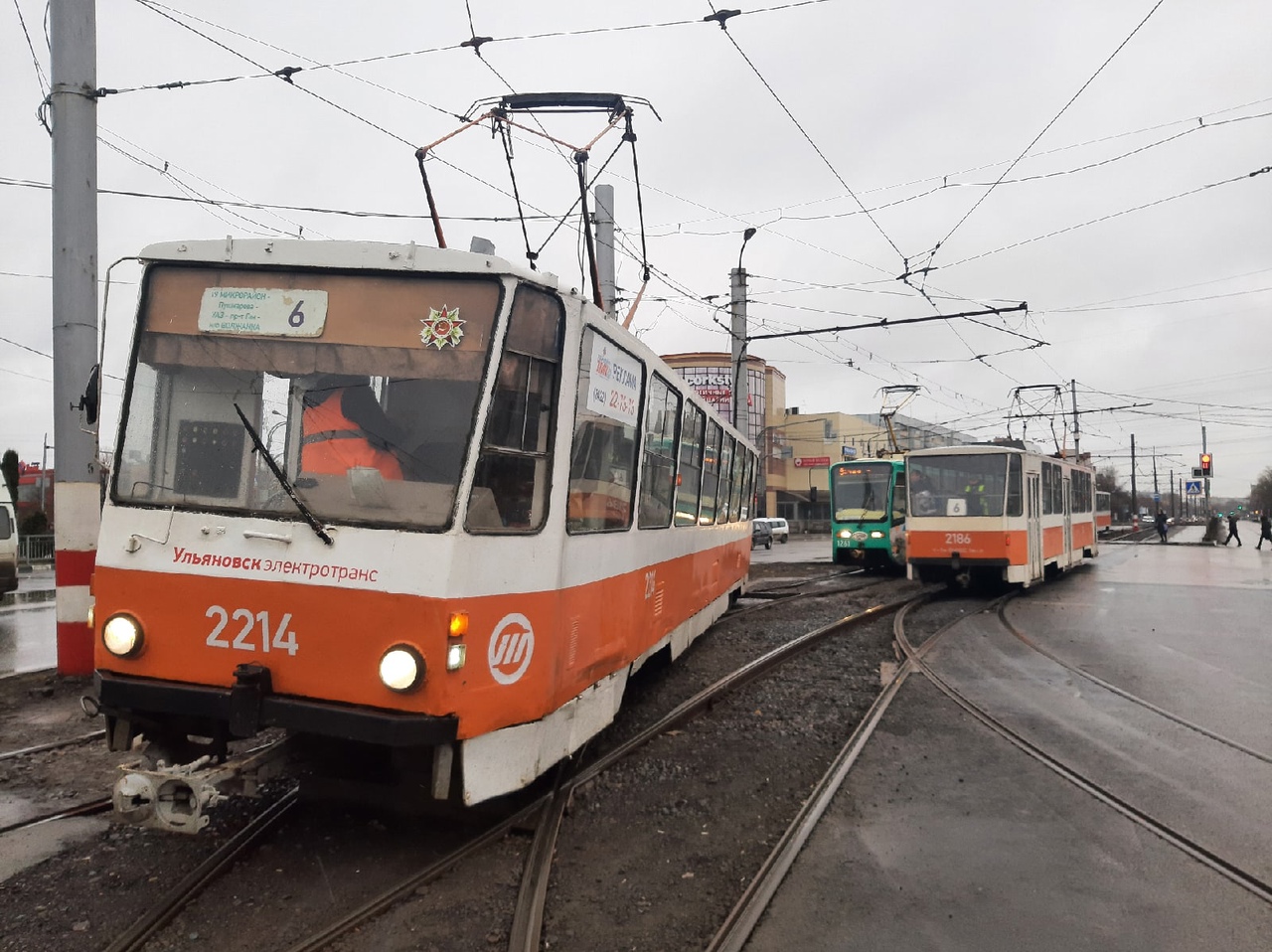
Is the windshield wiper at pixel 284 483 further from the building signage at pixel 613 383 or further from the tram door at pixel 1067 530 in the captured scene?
the tram door at pixel 1067 530

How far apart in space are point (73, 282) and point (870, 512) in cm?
1851

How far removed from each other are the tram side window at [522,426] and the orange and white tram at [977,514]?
1383 cm

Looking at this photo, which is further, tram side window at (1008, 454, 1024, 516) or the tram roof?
tram side window at (1008, 454, 1024, 516)

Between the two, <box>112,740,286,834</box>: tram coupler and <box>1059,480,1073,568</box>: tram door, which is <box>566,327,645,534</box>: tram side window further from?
<box>1059,480,1073,568</box>: tram door

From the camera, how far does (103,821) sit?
4621 millimetres

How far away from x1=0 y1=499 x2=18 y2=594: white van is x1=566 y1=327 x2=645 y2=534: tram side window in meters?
13.5

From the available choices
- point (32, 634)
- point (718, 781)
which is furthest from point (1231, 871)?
point (32, 634)

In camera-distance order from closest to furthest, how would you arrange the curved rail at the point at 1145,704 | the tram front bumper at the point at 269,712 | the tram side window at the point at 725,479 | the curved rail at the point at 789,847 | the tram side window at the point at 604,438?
the curved rail at the point at 789,847 → the tram front bumper at the point at 269,712 → the tram side window at the point at 604,438 → the curved rail at the point at 1145,704 → the tram side window at the point at 725,479

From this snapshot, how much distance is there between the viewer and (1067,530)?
2125 centimetres

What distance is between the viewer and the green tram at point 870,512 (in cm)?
2227

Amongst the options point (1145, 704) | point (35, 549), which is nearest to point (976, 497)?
point (1145, 704)

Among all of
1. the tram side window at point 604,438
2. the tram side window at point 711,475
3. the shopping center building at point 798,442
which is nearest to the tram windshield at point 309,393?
the tram side window at point 604,438

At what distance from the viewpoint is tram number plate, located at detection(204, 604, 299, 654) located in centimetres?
394

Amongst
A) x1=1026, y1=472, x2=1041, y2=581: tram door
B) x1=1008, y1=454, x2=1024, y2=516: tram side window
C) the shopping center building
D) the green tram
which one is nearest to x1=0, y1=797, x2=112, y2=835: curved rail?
x1=1008, y1=454, x2=1024, y2=516: tram side window
